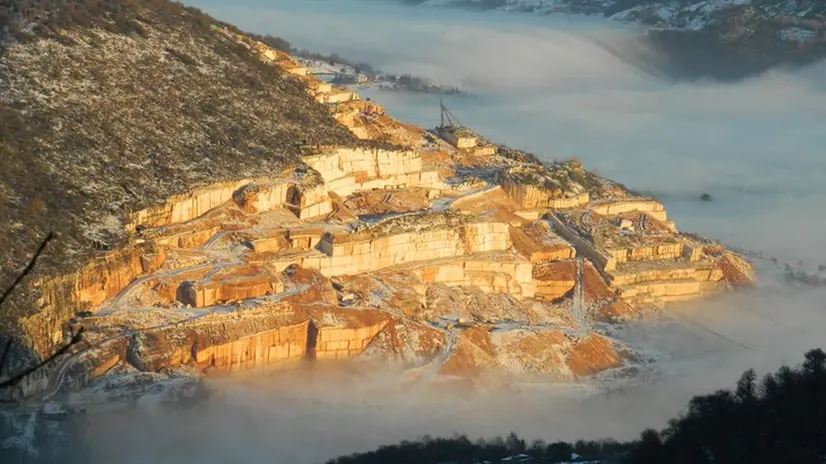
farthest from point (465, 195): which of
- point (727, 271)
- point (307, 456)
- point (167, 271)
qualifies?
point (307, 456)

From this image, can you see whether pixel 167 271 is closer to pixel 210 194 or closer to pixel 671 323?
pixel 210 194

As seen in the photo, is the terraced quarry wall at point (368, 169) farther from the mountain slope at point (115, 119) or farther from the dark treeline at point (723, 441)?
the dark treeline at point (723, 441)

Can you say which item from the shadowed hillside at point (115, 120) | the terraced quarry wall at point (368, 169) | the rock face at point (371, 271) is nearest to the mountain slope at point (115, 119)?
the shadowed hillside at point (115, 120)

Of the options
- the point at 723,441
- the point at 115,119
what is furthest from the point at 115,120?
the point at 723,441

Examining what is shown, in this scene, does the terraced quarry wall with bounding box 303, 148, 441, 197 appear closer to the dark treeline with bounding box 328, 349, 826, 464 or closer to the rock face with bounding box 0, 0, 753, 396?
the rock face with bounding box 0, 0, 753, 396

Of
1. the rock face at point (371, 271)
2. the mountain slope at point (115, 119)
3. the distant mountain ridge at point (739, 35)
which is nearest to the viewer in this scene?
the rock face at point (371, 271)

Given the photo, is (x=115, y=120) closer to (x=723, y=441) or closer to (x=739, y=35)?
(x=723, y=441)

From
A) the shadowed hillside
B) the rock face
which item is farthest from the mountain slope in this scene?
the rock face

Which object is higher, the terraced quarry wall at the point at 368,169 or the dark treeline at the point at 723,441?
the terraced quarry wall at the point at 368,169
